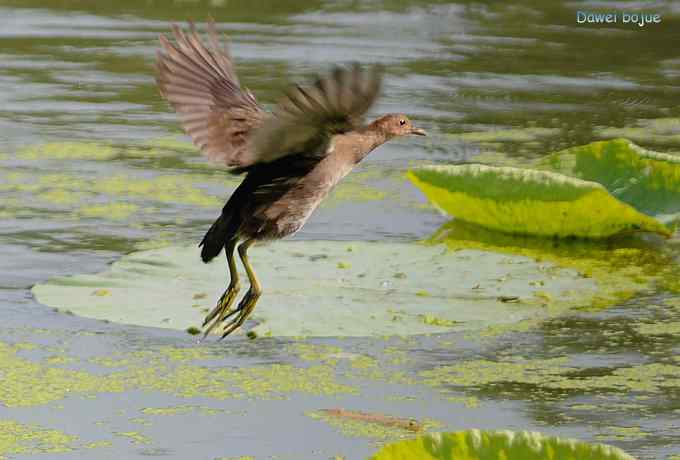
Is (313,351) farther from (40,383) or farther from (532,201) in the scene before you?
(532,201)

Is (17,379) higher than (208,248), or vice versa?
(208,248)

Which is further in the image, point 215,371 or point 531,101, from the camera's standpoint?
point 531,101

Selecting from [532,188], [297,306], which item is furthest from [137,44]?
[297,306]

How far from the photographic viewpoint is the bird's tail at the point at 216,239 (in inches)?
182

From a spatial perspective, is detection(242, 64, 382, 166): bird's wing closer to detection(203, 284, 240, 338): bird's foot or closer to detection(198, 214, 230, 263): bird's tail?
detection(198, 214, 230, 263): bird's tail

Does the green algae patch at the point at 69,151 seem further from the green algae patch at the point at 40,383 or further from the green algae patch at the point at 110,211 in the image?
the green algae patch at the point at 40,383

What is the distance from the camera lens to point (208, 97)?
467 cm

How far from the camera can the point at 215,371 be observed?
15.6 feet

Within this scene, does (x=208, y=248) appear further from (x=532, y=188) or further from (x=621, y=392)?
(x=532, y=188)

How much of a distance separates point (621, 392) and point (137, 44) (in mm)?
6798

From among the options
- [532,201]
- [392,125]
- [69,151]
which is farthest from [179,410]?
[69,151]

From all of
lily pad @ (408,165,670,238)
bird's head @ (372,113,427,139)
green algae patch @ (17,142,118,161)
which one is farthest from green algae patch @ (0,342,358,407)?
green algae patch @ (17,142,118,161)

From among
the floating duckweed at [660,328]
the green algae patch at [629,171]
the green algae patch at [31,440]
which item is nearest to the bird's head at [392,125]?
the floating duckweed at [660,328]

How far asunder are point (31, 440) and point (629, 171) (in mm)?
3273
